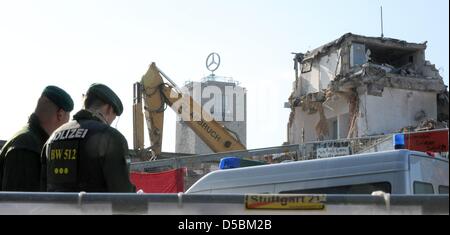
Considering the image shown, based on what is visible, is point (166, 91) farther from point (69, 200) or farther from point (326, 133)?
point (69, 200)

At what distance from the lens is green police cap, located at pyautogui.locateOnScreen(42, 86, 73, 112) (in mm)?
4836

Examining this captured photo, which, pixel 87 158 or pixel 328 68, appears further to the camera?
pixel 328 68

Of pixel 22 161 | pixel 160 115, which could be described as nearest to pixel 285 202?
pixel 22 161

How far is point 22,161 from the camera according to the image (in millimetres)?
4566

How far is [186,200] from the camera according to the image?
2701 mm

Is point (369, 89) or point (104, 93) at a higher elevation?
point (369, 89)

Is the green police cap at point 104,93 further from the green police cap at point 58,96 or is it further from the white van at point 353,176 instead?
the white van at point 353,176

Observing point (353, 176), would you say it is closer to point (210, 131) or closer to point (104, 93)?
point (104, 93)

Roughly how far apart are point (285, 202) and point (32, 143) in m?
2.56

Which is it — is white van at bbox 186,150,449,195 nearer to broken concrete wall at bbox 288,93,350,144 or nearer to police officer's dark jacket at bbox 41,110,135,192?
police officer's dark jacket at bbox 41,110,135,192

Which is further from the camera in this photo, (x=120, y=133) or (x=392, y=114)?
(x=392, y=114)

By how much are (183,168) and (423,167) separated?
8.76 metres

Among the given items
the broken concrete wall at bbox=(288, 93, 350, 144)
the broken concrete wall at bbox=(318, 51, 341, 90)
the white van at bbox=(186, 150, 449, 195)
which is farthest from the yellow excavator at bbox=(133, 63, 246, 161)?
the white van at bbox=(186, 150, 449, 195)
